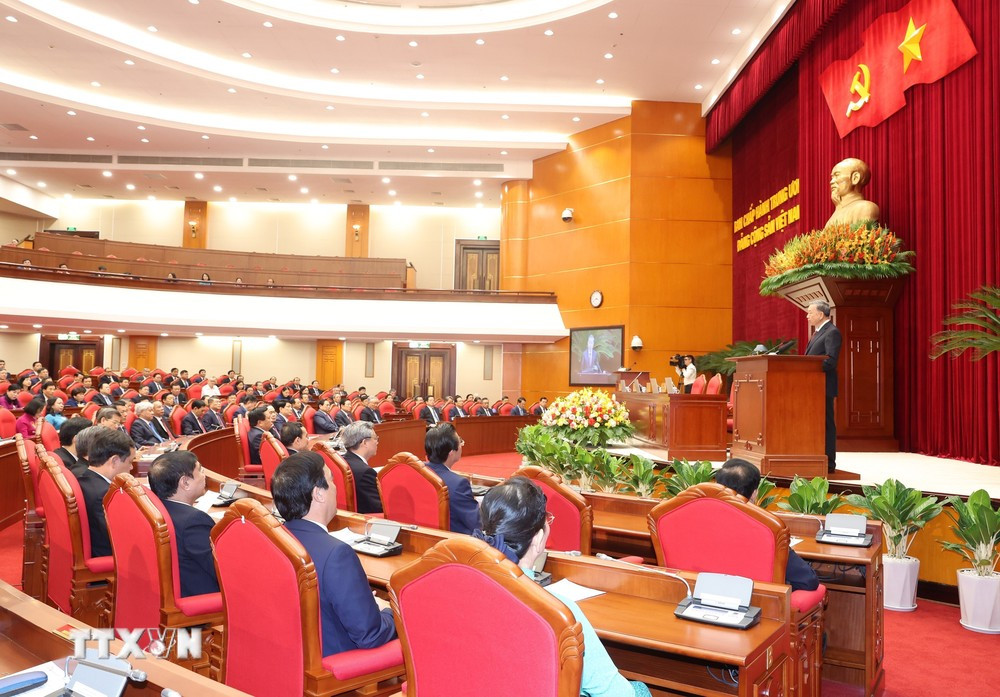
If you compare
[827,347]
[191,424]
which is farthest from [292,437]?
[827,347]

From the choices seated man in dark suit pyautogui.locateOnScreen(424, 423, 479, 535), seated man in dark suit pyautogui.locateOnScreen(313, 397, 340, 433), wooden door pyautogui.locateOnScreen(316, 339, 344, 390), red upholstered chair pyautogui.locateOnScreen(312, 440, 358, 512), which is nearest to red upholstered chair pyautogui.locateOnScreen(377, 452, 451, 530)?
seated man in dark suit pyautogui.locateOnScreen(424, 423, 479, 535)

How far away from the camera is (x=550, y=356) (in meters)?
16.6

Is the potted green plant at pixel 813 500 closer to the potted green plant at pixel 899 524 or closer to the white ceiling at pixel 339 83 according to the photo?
the potted green plant at pixel 899 524

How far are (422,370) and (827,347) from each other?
576 inches

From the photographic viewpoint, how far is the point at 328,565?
6.83 ft

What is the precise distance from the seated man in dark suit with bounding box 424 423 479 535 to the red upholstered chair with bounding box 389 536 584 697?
6.45 ft

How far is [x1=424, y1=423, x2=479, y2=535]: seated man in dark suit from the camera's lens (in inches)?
141

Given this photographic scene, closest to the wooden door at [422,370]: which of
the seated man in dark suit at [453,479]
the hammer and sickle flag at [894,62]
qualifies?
the hammer and sickle flag at [894,62]

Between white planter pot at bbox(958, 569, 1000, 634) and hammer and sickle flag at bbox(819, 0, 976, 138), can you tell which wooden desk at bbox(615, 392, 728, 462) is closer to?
white planter pot at bbox(958, 569, 1000, 634)

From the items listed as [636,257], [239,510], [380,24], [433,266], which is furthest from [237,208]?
[239,510]

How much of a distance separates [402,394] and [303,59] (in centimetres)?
848

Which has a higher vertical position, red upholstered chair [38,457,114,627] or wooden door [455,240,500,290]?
wooden door [455,240,500,290]

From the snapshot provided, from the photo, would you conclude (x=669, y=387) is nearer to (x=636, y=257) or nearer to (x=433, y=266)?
(x=636, y=257)

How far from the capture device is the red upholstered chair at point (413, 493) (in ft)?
11.5
